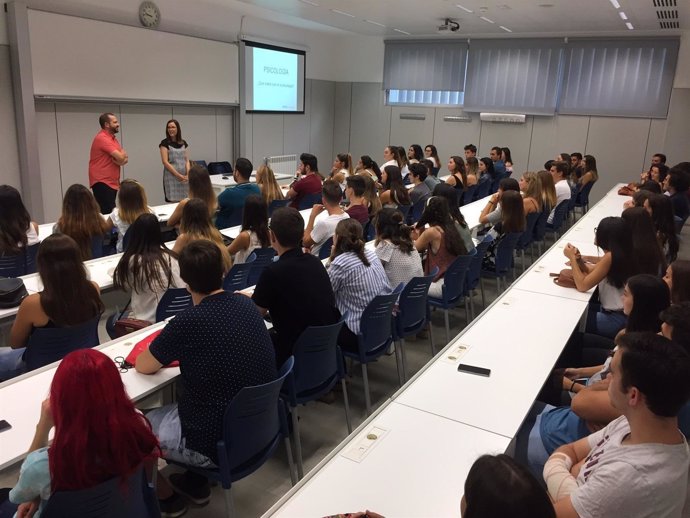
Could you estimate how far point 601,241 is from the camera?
138 inches

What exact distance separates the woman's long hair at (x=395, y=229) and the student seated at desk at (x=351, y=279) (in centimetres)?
57

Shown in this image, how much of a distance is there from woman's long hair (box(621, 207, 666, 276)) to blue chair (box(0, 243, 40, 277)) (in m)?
4.27

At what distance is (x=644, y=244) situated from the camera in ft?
11.4

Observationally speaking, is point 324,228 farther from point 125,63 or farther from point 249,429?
point 125,63


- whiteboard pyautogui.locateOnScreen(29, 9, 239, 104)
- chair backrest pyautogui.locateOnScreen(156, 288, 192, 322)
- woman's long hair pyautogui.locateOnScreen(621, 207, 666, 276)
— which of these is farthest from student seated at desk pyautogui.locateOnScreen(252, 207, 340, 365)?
whiteboard pyautogui.locateOnScreen(29, 9, 239, 104)

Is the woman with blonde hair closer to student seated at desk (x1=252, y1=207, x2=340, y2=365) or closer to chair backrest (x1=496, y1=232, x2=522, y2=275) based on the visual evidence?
chair backrest (x1=496, y1=232, x2=522, y2=275)

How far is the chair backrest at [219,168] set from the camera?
9608 millimetres

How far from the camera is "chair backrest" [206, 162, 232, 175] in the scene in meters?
9.61

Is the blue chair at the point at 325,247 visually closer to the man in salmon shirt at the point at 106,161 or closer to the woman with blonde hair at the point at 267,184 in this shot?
the woman with blonde hair at the point at 267,184

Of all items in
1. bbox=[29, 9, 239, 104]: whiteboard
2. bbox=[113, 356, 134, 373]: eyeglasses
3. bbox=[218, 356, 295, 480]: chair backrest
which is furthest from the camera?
bbox=[29, 9, 239, 104]: whiteboard

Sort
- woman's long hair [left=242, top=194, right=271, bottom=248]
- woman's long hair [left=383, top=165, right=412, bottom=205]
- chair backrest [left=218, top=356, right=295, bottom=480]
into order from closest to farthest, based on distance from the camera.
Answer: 1. chair backrest [left=218, top=356, right=295, bottom=480]
2. woman's long hair [left=242, top=194, right=271, bottom=248]
3. woman's long hair [left=383, top=165, right=412, bottom=205]

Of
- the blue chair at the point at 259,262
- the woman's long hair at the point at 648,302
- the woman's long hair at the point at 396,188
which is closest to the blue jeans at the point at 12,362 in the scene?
the blue chair at the point at 259,262

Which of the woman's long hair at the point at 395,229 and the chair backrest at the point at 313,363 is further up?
the woman's long hair at the point at 395,229

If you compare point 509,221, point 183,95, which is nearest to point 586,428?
point 509,221
